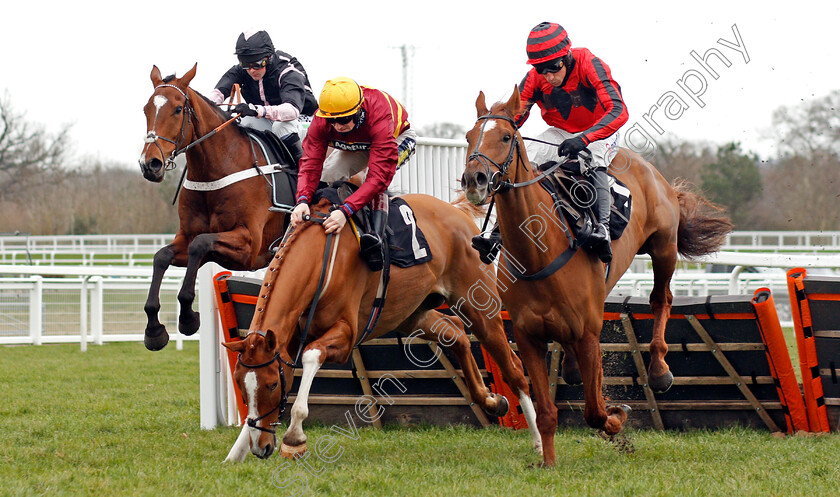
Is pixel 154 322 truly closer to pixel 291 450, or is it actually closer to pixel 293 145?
pixel 293 145

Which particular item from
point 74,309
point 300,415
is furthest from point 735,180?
point 300,415

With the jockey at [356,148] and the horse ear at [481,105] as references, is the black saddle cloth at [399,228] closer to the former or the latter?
the jockey at [356,148]

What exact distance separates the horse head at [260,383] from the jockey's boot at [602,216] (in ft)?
6.04

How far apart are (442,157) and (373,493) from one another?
4706 mm

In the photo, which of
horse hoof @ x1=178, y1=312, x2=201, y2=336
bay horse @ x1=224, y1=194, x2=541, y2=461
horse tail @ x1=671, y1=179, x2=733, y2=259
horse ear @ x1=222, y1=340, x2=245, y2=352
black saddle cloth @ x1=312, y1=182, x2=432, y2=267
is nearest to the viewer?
horse ear @ x1=222, y1=340, x2=245, y2=352

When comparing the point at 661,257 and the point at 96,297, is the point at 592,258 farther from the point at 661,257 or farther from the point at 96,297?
the point at 96,297

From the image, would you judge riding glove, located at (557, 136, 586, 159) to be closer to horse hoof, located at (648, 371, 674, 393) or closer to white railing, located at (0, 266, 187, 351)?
horse hoof, located at (648, 371, 674, 393)

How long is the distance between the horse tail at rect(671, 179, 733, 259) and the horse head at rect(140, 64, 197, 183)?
3529 millimetres

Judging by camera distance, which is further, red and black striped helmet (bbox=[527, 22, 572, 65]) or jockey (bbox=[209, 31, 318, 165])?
jockey (bbox=[209, 31, 318, 165])

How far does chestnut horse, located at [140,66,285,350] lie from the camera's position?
17.6ft

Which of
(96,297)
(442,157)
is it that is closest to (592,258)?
(442,157)

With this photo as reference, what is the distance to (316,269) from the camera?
14.5ft

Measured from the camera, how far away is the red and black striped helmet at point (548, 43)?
16.4 ft

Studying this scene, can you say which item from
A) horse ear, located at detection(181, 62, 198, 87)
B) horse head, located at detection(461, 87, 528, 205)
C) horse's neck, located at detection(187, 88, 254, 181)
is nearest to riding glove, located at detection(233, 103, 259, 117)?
horse's neck, located at detection(187, 88, 254, 181)
